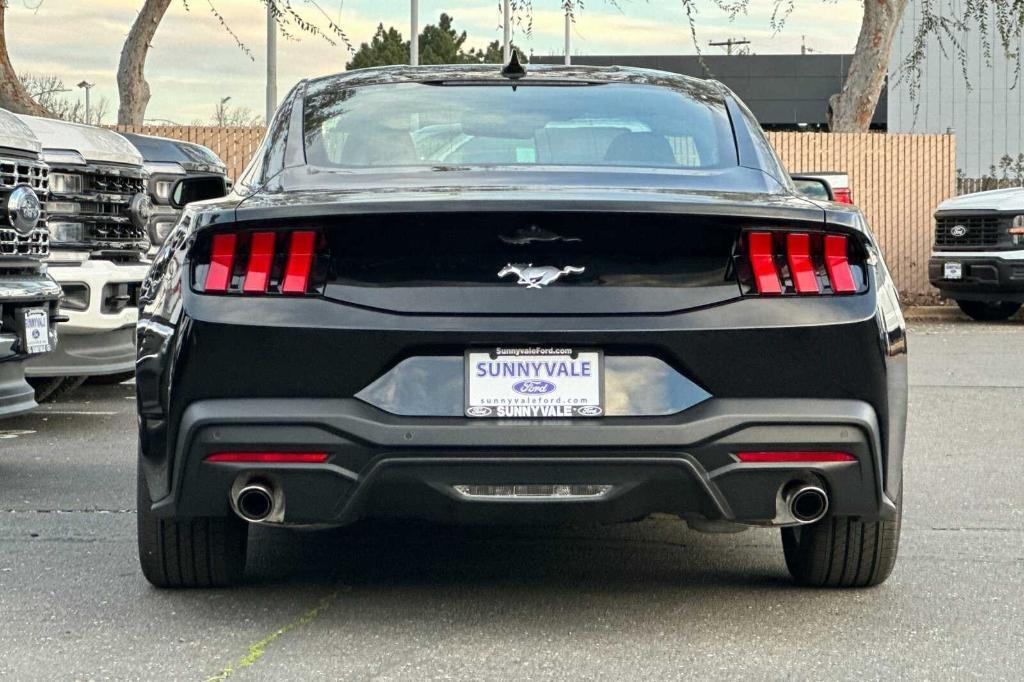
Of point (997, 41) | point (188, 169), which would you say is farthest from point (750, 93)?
point (188, 169)

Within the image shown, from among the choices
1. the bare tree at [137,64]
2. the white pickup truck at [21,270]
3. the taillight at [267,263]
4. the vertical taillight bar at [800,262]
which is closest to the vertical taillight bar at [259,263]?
the taillight at [267,263]

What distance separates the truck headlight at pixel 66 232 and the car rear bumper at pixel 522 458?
17.5ft

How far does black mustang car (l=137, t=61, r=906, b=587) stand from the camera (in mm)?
4230

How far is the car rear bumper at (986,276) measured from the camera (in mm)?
17031

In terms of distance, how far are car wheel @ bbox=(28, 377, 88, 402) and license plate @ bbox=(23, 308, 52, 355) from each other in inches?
99.1

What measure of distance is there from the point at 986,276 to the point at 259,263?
46.4 feet

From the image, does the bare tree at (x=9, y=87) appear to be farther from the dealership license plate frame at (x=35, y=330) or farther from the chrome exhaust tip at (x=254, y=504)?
the chrome exhaust tip at (x=254, y=504)

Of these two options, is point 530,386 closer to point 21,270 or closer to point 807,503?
point 807,503

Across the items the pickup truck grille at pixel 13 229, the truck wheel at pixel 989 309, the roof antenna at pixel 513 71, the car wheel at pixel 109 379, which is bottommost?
the truck wheel at pixel 989 309

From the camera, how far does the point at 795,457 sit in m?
4.32

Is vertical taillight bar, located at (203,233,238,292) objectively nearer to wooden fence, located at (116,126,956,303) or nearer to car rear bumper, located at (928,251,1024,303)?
car rear bumper, located at (928,251,1024,303)

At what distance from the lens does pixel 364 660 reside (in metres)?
4.22

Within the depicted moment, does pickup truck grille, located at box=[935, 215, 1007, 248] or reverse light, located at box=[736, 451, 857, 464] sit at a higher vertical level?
reverse light, located at box=[736, 451, 857, 464]

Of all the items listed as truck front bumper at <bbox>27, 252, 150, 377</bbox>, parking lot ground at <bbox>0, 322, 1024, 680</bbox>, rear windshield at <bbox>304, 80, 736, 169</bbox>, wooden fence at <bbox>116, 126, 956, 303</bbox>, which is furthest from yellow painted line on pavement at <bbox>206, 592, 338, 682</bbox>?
wooden fence at <bbox>116, 126, 956, 303</bbox>
